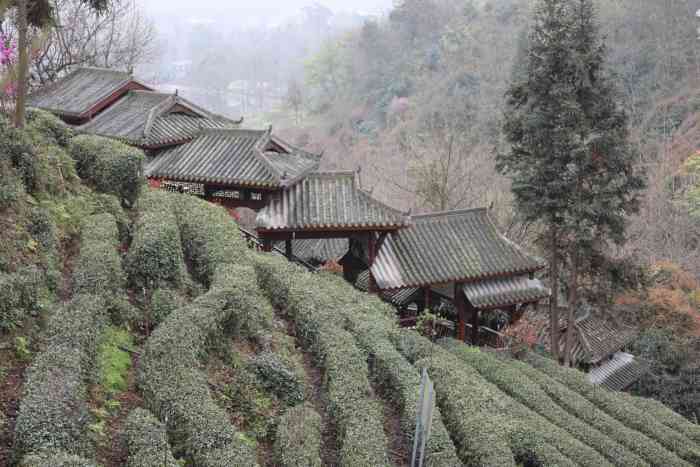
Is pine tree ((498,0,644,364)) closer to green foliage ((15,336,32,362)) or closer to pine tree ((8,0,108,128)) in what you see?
pine tree ((8,0,108,128))

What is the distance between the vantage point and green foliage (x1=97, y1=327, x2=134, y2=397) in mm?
8141

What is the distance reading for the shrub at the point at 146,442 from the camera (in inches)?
264

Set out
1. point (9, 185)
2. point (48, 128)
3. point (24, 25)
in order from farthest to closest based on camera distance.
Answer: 1. point (48, 128)
2. point (24, 25)
3. point (9, 185)

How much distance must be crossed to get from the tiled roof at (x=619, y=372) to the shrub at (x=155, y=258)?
15.1 m

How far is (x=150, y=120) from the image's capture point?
1936 centimetres

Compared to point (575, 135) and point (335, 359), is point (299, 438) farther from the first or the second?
point (575, 135)

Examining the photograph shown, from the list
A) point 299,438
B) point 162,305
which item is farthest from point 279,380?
point 162,305

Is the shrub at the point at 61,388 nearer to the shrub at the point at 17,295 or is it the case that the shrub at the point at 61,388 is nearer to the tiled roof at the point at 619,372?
the shrub at the point at 17,295

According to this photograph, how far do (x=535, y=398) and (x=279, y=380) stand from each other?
19.1 feet

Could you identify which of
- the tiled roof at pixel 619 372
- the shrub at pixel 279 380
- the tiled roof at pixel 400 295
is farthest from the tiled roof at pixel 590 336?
the shrub at pixel 279 380

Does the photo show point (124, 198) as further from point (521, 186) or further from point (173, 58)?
point (173, 58)

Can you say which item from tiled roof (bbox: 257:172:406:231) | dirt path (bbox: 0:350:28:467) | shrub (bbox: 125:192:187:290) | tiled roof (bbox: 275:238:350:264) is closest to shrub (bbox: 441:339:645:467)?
tiled roof (bbox: 257:172:406:231)

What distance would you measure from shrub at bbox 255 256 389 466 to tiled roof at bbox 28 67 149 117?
1015 centimetres

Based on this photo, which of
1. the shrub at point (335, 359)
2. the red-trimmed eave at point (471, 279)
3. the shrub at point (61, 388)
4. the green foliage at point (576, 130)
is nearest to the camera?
the shrub at point (61, 388)
